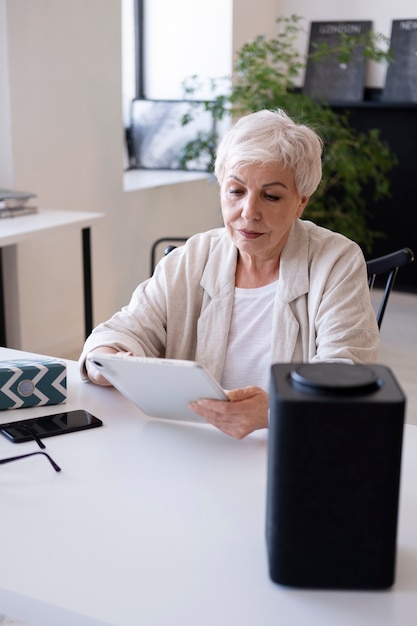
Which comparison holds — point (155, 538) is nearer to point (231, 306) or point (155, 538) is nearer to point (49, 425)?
point (49, 425)

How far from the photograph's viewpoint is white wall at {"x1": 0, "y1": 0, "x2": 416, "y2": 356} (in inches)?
144

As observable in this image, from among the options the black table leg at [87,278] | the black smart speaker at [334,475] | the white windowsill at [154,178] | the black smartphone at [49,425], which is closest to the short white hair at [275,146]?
the black smartphone at [49,425]

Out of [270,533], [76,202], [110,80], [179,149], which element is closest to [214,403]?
[270,533]

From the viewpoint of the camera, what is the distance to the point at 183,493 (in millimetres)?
1181

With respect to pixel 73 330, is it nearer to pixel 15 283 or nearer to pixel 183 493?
pixel 15 283

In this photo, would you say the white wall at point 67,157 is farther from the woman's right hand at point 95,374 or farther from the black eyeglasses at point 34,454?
the black eyeglasses at point 34,454

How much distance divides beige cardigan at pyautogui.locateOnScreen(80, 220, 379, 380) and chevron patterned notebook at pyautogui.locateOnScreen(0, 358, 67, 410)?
108mm

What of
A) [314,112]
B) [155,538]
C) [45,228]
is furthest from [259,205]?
[314,112]

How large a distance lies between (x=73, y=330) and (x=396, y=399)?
135 inches

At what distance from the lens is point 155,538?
1055 mm

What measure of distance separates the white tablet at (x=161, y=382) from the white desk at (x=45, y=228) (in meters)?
1.65

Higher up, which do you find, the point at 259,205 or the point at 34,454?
the point at 259,205

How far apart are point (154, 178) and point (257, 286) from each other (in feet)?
10.8

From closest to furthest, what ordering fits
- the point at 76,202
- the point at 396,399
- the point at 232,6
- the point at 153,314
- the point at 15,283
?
the point at 396,399 < the point at 153,314 < the point at 15,283 < the point at 76,202 < the point at 232,6
